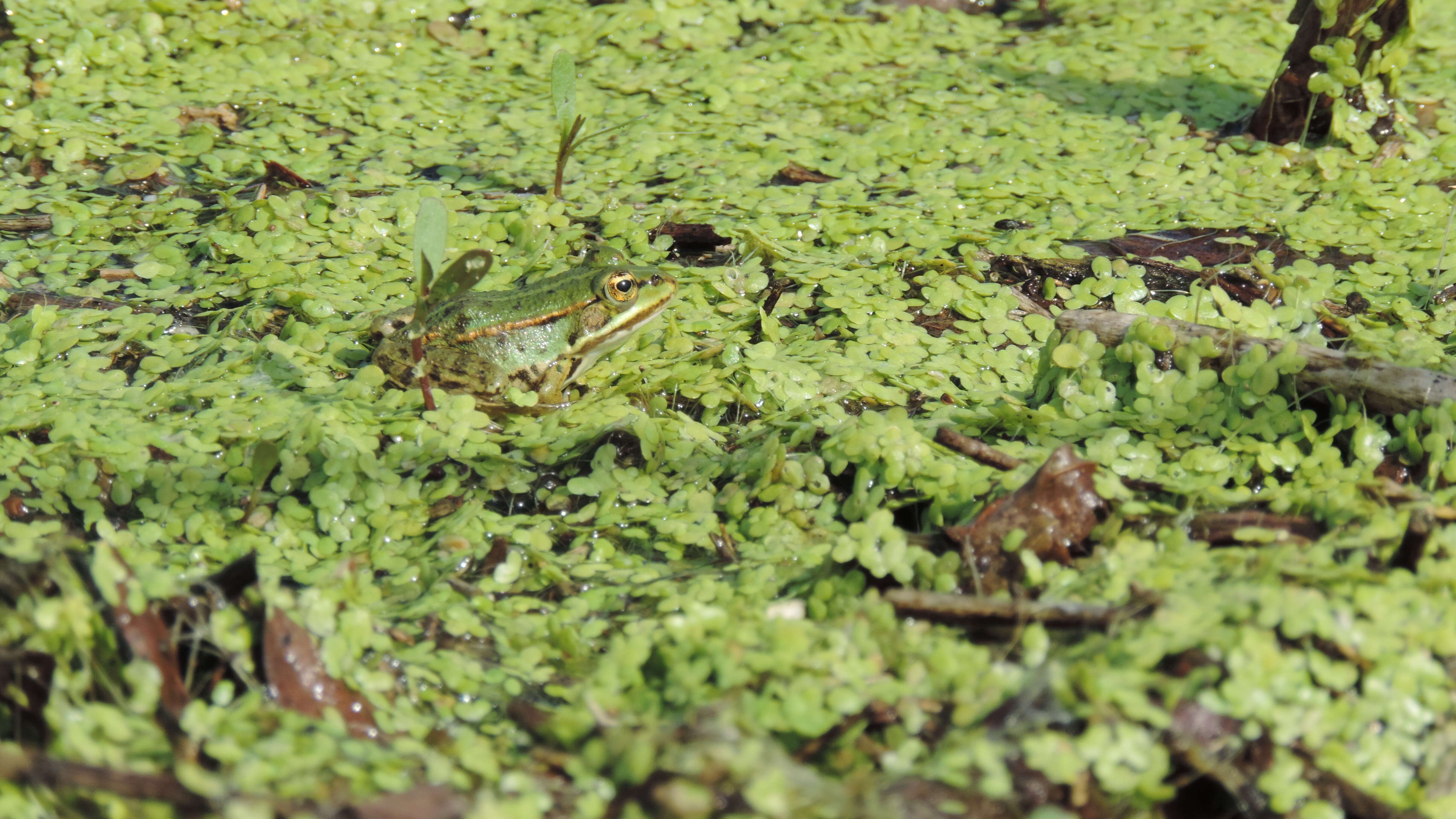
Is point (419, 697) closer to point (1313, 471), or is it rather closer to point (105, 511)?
point (105, 511)

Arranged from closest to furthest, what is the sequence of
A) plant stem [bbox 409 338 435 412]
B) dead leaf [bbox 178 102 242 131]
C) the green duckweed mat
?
→ the green duckweed mat < plant stem [bbox 409 338 435 412] < dead leaf [bbox 178 102 242 131]

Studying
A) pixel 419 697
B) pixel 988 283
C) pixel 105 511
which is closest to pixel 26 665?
pixel 419 697

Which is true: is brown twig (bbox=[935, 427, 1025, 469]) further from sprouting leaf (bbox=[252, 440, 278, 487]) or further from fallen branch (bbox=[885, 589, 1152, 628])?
sprouting leaf (bbox=[252, 440, 278, 487])

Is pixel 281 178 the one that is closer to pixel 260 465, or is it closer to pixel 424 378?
pixel 424 378

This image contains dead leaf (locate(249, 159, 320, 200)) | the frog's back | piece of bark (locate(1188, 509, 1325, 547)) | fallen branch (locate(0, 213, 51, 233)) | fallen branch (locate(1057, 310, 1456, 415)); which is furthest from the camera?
dead leaf (locate(249, 159, 320, 200))

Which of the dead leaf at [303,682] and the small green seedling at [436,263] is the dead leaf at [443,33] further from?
the dead leaf at [303,682]

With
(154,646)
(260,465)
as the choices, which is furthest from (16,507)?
(154,646)

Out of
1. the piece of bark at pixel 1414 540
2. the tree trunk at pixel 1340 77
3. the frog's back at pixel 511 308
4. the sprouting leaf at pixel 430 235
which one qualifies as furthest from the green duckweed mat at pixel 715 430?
the sprouting leaf at pixel 430 235

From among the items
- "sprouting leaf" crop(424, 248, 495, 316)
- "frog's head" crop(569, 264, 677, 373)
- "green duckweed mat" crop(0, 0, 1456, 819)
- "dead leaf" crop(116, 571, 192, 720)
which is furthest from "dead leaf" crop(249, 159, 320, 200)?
"dead leaf" crop(116, 571, 192, 720)
